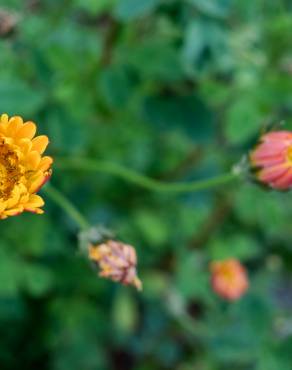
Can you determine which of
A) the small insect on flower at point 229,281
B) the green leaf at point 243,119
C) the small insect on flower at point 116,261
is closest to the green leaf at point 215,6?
the green leaf at point 243,119

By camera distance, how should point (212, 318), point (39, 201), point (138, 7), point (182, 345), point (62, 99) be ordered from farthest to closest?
1. point (182, 345)
2. point (212, 318)
3. point (62, 99)
4. point (138, 7)
5. point (39, 201)

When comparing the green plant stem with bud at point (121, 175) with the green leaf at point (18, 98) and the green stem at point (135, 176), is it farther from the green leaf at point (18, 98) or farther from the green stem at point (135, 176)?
the green leaf at point (18, 98)

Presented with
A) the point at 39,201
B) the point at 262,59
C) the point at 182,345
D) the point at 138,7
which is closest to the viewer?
the point at 39,201

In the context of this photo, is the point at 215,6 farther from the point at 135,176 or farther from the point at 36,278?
the point at 36,278

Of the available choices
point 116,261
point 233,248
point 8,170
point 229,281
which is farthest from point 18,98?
point 233,248

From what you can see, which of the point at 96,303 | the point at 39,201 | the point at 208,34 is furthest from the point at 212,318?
the point at 39,201

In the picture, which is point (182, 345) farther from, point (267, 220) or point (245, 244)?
point (267, 220)

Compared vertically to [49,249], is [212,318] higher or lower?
lower

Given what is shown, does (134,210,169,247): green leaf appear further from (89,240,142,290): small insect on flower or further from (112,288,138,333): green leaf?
(89,240,142,290): small insect on flower
